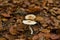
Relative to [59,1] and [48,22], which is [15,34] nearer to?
[48,22]

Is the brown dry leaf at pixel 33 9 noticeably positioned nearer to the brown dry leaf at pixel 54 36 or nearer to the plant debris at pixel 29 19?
the plant debris at pixel 29 19

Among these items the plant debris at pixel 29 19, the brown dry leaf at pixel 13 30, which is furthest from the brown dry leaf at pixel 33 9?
the brown dry leaf at pixel 13 30

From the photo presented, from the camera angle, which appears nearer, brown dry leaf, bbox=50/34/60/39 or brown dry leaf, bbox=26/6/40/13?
brown dry leaf, bbox=50/34/60/39

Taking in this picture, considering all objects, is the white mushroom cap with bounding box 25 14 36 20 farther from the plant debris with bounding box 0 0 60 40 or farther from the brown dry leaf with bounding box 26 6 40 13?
the brown dry leaf with bounding box 26 6 40 13

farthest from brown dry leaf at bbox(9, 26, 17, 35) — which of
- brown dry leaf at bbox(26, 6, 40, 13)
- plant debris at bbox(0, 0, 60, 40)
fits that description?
brown dry leaf at bbox(26, 6, 40, 13)

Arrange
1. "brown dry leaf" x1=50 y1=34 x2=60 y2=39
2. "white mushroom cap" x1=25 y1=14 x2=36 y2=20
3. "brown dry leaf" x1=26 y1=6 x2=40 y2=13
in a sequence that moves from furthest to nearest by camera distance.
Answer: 1. "brown dry leaf" x1=26 y1=6 x2=40 y2=13
2. "white mushroom cap" x1=25 y1=14 x2=36 y2=20
3. "brown dry leaf" x1=50 y1=34 x2=60 y2=39

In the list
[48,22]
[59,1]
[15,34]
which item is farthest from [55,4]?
[15,34]

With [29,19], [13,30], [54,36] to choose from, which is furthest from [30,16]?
[54,36]

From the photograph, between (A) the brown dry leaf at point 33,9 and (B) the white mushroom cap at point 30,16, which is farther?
(A) the brown dry leaf at point 33,9

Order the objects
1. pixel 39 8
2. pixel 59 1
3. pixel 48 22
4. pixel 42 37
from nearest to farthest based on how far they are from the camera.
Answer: pixel 42 37
pixel 48 22
pixel 39 8
pixel 59 1

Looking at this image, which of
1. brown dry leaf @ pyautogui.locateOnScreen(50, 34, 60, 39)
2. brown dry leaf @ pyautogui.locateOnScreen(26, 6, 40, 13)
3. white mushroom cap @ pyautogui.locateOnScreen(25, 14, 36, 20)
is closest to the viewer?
brown dry leaf @ pyautogui.locateOnScreen(50, 34, 60, 39)

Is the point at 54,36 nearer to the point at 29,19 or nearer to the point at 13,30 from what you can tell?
the point at 29,19
